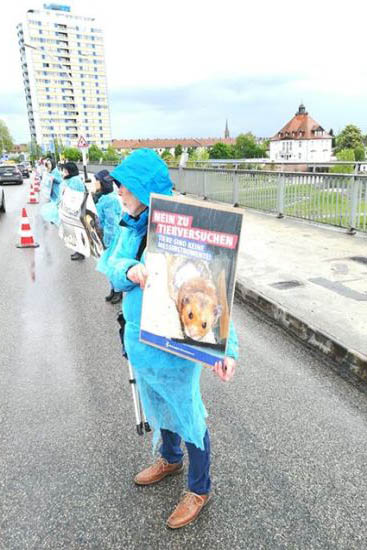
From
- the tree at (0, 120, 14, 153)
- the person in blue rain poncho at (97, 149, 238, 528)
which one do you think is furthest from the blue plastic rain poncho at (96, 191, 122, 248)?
the tree at (0, 120, 14, 153)

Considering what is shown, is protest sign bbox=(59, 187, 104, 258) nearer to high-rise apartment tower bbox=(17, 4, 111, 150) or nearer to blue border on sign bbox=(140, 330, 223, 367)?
blue border on sign bbox=(140, 330, 223, 367)

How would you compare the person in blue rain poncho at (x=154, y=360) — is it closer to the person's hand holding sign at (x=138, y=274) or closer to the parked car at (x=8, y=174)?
the person's hand holding sign at (x=138, y=274)

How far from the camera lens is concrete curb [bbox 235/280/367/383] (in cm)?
359

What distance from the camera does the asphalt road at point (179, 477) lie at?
2.13 metres

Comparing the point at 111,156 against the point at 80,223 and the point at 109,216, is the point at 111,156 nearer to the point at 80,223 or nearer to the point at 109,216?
the point at 109,216

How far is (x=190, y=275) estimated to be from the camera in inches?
68.9

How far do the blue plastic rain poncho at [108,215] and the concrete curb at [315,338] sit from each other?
2045 millimetres

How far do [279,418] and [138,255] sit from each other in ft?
5.97

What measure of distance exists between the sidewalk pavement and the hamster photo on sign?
2319 millimetres

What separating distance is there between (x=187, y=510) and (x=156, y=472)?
346 mm

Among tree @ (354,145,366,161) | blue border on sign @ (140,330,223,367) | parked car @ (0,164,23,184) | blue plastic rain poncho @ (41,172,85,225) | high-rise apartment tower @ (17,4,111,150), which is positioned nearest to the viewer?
blue border on sign @ (140,330,223,367)

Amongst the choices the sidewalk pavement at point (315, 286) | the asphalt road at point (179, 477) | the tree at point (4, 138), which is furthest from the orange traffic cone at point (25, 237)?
the tree at point (4, 138)

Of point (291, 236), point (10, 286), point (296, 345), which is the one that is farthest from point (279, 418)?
point (291, 236)

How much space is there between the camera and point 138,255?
80.4 inches
